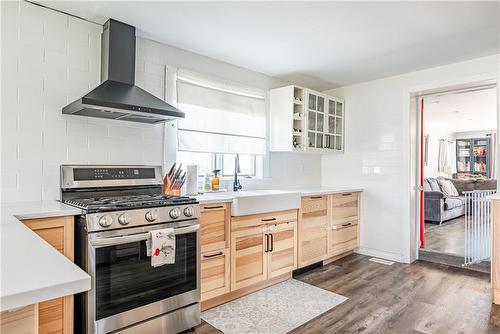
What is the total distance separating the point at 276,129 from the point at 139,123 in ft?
5.58

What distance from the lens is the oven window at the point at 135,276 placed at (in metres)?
1.91

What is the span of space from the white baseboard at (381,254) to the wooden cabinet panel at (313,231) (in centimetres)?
87

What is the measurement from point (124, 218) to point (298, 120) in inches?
99.4

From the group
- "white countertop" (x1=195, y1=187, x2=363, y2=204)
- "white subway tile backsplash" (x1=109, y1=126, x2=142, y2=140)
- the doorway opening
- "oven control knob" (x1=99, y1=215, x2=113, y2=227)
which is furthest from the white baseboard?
"oven control knob" (x1=99, y1=215, x2=113, y2=227)

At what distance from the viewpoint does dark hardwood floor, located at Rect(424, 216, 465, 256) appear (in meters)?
4.29

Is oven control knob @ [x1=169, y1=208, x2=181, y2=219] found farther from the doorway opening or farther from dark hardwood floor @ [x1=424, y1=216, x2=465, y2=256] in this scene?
dark hardwood floor @ [x1=424, y1=216, x2=465, y2=256]

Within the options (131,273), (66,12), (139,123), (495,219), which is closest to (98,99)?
(139,123)

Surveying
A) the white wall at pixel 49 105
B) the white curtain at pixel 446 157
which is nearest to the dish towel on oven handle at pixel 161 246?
the white wall at pixel 49 105

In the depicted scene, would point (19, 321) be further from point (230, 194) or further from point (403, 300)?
point (403, 300)

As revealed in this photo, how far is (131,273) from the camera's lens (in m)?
2.02

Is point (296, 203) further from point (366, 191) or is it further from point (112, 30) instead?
point (112, 30)

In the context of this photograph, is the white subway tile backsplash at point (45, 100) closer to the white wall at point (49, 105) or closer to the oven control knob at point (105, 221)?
the white wall at point (49, 105)

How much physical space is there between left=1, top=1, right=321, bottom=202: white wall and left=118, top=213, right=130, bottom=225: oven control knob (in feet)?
2.46

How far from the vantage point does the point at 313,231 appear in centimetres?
353
